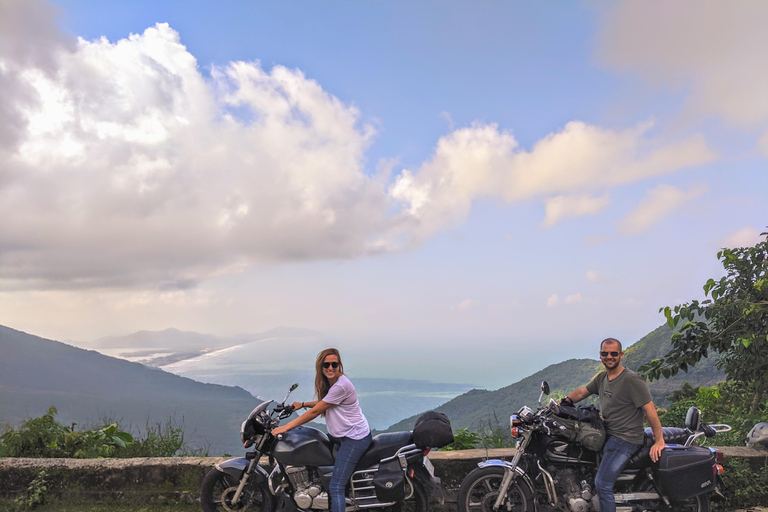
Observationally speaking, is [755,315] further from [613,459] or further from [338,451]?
[338,451]

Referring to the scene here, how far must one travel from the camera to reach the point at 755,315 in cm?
793

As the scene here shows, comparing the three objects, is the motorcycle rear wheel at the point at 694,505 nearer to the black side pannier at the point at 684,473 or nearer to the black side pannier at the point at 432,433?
the black side pannier at the point at 684,473

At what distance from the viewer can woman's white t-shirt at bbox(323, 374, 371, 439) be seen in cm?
542

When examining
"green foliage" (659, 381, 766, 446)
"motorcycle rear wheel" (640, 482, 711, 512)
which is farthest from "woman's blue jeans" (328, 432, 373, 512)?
"green foliage" (659, 381, 766, 446)

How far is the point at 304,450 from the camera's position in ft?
18.5

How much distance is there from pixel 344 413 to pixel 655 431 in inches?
122

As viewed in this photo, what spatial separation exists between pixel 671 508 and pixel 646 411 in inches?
50.9

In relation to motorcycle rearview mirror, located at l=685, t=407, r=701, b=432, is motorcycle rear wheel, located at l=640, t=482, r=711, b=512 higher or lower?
lower

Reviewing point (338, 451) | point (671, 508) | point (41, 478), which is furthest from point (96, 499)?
point (671, 508)

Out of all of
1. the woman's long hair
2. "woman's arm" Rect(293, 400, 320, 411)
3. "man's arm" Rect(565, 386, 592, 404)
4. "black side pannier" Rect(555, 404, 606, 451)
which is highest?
the woman's long hair

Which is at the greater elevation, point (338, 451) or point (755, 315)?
point (755, 315)

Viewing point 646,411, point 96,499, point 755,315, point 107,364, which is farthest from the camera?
point 107,364

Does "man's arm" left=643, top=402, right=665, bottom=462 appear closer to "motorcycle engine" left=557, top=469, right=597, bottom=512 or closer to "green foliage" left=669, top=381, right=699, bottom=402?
"motorcycle engine" left=557, top=469, right=597, bottom=512

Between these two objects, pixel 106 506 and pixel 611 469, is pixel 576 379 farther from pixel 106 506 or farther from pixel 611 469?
pixel 106 506
